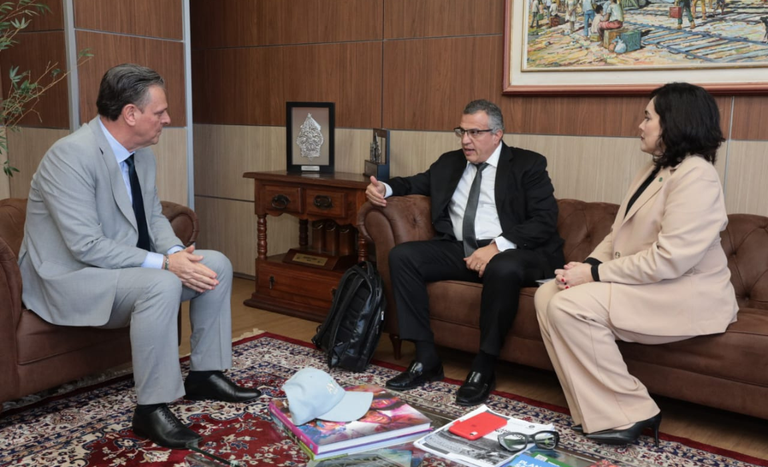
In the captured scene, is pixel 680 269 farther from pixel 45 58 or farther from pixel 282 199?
pixel 45 58

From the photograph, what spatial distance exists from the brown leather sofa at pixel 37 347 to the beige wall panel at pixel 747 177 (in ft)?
9.06

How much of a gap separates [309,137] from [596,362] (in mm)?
2497

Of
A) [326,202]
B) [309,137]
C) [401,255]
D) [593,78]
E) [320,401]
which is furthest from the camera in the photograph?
[309,137]

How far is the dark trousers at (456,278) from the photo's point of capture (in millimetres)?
2873

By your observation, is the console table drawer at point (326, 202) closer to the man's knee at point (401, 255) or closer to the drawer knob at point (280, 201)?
the drawer knob at point (280, 201)

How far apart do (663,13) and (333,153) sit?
80.5 inches

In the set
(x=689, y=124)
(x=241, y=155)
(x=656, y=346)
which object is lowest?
(x=656, y=346)

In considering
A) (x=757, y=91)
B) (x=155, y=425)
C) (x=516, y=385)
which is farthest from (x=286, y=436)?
(x=757, y=91)

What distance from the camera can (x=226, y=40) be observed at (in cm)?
502

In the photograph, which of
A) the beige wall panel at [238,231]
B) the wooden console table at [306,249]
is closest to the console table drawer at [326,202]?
the wooden console table at [306,249]

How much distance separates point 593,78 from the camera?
11.5 feet

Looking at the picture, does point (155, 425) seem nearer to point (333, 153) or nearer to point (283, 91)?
point (333, 153)

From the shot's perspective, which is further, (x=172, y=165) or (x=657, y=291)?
(x=172, y=165)

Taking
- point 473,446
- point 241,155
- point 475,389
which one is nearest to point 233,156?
point 241,155
